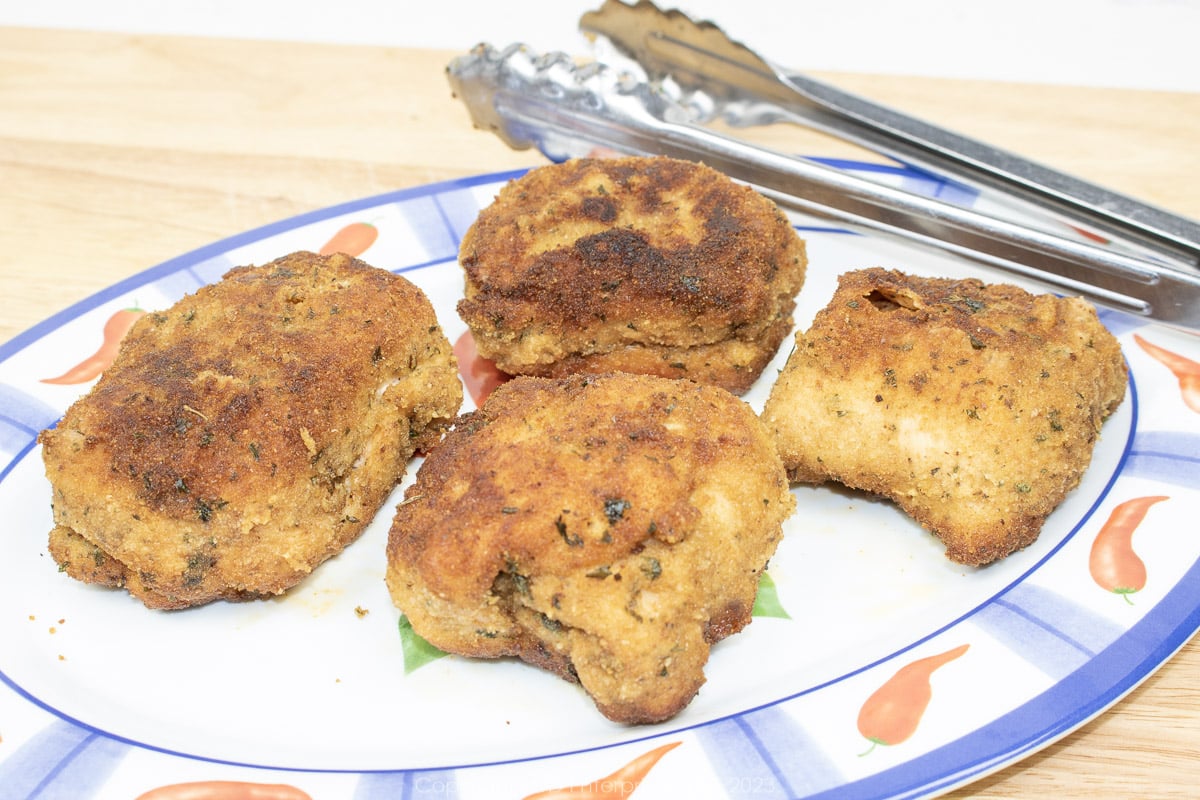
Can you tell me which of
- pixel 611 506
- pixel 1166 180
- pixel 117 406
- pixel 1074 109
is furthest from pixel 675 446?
pixel 1074 109

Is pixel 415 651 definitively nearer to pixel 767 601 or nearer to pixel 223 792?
pixel 223 792

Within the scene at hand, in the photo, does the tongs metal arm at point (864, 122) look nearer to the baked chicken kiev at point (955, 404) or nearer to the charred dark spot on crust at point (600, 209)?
the baked chicken kiev at point (955, 404)

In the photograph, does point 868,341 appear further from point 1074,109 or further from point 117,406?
point 1074,109

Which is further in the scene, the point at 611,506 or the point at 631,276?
the point at 631,276

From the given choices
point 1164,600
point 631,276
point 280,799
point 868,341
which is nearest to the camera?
point 280,799

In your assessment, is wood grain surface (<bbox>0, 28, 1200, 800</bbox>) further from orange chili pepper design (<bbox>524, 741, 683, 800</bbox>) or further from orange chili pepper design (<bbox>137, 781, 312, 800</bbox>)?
orange chili pepper design (<bbox>524, 741, 683, 800</bbox>)

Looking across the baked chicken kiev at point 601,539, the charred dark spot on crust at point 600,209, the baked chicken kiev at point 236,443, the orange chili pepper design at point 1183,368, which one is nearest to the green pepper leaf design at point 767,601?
the baked chicken kiev at point 601,539
